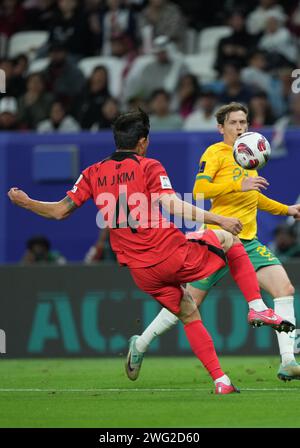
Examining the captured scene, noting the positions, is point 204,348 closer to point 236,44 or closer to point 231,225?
point 231,225

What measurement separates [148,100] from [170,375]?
21.6 feet

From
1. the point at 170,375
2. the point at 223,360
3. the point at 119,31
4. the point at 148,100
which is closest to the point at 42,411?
the point at 170,375

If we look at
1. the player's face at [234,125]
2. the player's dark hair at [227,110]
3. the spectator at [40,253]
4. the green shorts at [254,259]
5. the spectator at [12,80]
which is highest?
the spectator at [12,80]

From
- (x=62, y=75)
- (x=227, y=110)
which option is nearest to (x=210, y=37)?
(x=62, y=75)

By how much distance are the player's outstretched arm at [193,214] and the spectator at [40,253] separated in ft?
22.6

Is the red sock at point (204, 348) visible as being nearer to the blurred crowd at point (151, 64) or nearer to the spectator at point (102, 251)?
the spectator at point (102, 251)

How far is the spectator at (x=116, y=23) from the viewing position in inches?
755

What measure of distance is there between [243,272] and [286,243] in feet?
18.4

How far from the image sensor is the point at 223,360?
45.2 feet

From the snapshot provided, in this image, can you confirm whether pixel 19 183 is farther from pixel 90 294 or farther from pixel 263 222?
pixel 263 222

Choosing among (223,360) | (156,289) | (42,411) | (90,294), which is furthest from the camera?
(90,294)

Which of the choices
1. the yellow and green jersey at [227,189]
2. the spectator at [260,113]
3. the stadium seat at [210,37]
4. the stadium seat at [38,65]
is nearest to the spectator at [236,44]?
the stadium seat at [210,37]

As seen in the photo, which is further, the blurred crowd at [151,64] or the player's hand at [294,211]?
the blurred crowd at [151,64]

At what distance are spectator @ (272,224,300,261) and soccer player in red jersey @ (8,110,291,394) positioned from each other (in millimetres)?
5764
